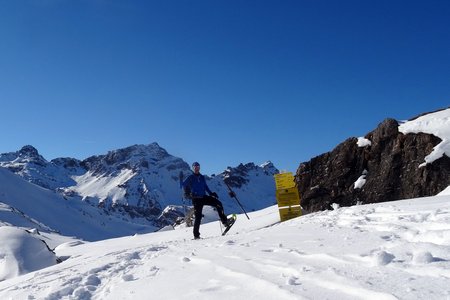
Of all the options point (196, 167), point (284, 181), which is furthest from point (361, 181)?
point (196, 167)

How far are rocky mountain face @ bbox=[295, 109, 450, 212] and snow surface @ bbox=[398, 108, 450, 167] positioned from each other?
0.51ft

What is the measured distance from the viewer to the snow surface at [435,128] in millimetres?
13047

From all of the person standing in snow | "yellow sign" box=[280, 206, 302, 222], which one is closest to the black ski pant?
the person standing in snow

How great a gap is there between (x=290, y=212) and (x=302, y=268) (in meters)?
11.0

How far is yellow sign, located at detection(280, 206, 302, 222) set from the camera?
1545 cm

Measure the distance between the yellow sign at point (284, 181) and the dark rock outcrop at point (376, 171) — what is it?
0.66 m

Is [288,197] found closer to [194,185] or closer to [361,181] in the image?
[361,181]

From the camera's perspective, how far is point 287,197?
15.9m

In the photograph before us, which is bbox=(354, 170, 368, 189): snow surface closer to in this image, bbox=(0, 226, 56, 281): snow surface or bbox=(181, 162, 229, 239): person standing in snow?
bbox=(181, 162, 229, 239): person standing in snow

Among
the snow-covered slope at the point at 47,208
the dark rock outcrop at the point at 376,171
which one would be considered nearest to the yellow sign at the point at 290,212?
the dark rock outcrop at the point at 376,171

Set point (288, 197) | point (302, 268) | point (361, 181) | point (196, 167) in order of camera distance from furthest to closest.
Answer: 1. point (288, 197)
2. point (361, 181)
3. point (196, 167)
4. point (302, 268)

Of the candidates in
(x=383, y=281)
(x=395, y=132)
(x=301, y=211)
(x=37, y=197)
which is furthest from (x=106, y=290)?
(x=37, y=197)

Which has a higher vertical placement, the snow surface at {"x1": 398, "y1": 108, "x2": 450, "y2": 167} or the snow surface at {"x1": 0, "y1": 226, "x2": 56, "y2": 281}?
the snow surface at {"x1": 398, "y1": 108, "x2": 450, "y2": 167}

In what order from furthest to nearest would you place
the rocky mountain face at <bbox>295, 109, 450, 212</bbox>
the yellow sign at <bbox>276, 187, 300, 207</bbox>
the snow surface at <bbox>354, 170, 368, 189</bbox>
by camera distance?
the yellow sign at <bbox>276, 187, 300, 207</bbox>, the snow surface at <bbox>354, 170, 368, 189</bbox>, the rocky mountain face at <bbox>295, 109, 450, 212</bbox>
